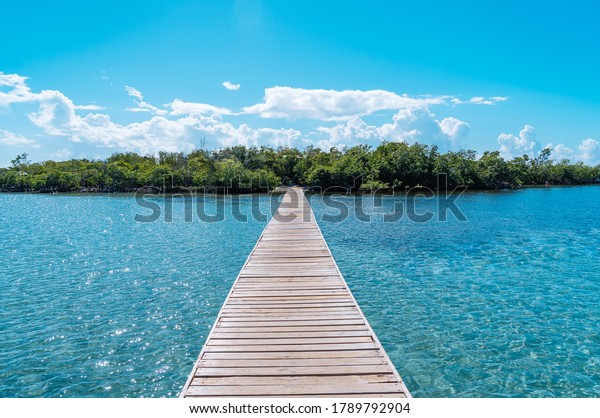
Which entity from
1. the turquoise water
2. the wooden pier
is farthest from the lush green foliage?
the wooden pier

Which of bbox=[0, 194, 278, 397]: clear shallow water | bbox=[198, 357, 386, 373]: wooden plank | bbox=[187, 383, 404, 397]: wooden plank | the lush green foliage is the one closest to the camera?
bbox=[187, 383, 404, 397]: wooden plank

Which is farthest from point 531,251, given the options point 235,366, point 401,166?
point 401,166

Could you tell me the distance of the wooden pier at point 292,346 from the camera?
5113 mm

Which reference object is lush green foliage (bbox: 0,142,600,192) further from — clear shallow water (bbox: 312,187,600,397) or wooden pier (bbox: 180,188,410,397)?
wooden pier (bbox: 180,188,410,397)

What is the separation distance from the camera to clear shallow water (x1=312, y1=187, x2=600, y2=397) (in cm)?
725

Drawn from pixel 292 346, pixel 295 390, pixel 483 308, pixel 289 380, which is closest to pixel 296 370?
pixel 289 380

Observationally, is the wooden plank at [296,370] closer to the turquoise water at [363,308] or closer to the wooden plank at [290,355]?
the wooden plank at [290,355]

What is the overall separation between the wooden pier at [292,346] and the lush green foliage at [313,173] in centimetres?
5444

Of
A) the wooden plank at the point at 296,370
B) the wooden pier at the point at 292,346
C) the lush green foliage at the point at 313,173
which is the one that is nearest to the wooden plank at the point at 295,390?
the wooden pier at the point at 292,346

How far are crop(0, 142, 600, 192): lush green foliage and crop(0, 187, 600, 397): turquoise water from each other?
44.2m

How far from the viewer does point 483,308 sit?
10586mm

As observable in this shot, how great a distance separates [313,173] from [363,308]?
5654 centimetres

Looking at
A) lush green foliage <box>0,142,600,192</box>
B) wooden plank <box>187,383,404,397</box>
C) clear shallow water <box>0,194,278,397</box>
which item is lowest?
clear shallow water <box>0,194,278,397</box>

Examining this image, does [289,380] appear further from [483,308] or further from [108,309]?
[483,308]
